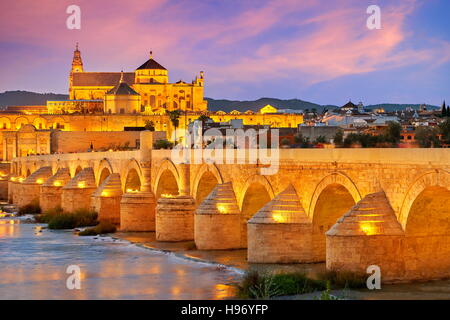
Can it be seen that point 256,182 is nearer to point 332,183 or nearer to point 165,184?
point 332,183

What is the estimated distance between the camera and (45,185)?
136 ft

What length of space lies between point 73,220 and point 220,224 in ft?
39.5

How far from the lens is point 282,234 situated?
19281 mm

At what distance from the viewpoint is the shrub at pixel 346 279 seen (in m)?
15.9

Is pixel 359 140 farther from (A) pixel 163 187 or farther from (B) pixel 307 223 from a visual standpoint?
(B) pixel 307 223

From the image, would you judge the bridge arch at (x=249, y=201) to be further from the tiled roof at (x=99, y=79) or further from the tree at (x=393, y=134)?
the tiled roof at (x=99, y=79)

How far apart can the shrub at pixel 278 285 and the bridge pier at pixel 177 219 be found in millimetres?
9715

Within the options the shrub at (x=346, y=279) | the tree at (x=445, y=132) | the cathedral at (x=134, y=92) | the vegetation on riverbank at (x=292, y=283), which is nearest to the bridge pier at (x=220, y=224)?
the vegetation on riverbank at (x=292, y=283)

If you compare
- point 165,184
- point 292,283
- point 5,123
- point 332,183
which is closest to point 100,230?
point 165,184

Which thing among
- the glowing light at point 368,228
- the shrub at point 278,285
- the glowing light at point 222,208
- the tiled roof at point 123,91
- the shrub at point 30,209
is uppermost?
the tiled roof at point 123,91

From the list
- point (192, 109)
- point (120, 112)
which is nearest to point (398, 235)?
point (120, 112)

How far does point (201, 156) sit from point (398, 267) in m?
11.1

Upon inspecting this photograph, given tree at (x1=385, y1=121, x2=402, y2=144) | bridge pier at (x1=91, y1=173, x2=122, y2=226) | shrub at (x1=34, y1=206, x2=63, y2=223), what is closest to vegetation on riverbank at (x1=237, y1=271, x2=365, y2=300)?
bridge pier at (x1=91, y1=173, x2=122, y2=226)

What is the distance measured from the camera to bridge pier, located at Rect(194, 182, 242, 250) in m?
22.9
